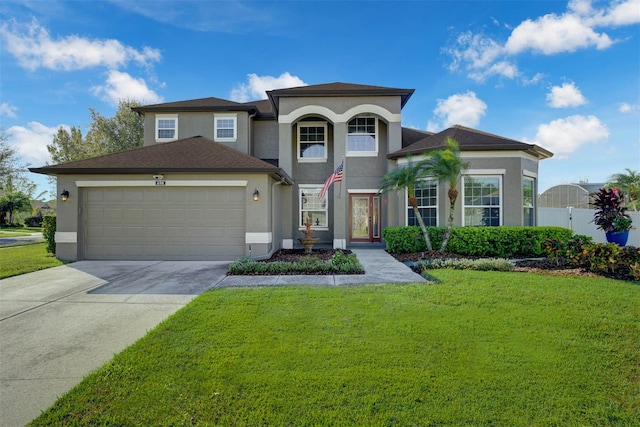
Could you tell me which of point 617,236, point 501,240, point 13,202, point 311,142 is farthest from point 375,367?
point 13,202

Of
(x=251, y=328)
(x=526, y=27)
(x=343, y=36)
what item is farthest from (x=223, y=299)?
(x=526, y=27)

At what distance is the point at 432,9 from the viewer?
11.9 m

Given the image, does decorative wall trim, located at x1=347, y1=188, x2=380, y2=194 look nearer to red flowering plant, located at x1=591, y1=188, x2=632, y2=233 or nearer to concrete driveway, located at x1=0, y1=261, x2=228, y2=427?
concrete driveway, located at x1=0, y1=261, x2=228, y2=427

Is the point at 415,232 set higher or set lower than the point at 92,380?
higher

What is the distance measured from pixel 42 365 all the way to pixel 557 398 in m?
5.59

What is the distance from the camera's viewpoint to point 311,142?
14.3 metres

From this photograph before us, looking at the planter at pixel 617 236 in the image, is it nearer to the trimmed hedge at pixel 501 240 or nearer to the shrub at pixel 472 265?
the trimmed hedge at pixel 501 240

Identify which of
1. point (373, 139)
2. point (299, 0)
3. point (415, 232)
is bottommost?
point (415, 232)

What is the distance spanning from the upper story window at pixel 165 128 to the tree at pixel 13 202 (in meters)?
28.3

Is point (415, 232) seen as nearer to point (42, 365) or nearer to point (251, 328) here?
point (251, 328)

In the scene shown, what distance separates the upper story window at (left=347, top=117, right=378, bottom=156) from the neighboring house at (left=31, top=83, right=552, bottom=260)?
0.15ft

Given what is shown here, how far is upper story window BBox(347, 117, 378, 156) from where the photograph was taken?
45.0 ft

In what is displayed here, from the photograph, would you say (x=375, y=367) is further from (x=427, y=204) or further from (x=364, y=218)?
(x=364, y=218)

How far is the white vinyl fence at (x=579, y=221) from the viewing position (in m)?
13.4
